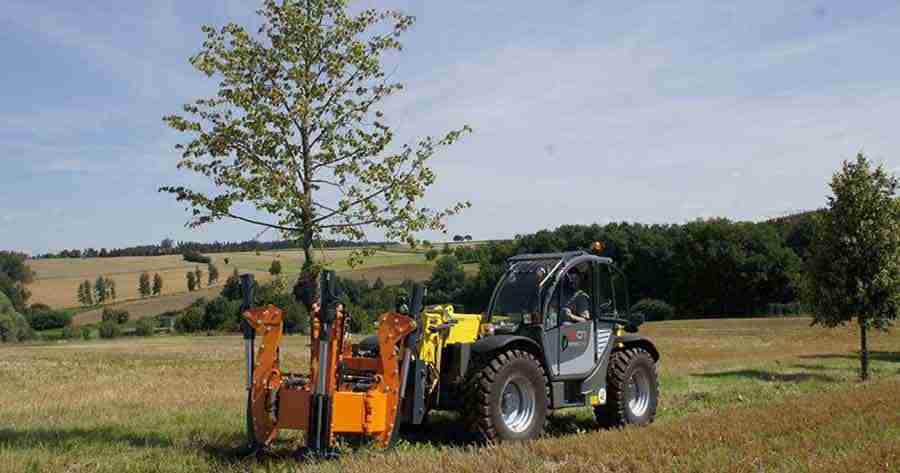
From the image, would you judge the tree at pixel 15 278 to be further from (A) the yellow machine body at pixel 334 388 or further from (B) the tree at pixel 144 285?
(A) the yellow machine body at pixel 334 388

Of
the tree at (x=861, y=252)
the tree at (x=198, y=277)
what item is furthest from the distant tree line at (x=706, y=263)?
the tree at (x=861, y=252)

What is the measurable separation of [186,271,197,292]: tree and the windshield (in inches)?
3058

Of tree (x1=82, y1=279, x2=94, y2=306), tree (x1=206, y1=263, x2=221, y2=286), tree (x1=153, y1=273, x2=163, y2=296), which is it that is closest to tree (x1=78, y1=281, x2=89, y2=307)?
tree (x1=82, y1=279, x2=94, y2=306)

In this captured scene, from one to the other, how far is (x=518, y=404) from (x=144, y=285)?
262ft

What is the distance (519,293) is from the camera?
11.1m

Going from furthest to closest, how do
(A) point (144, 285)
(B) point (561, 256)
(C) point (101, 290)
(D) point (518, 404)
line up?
(A) point (144, 285)
(C) point (101, 290)
(B) point (561, 256)
(D) point (518, 404)

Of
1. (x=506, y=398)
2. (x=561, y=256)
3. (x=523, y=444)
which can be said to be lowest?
(x=523, y=444)

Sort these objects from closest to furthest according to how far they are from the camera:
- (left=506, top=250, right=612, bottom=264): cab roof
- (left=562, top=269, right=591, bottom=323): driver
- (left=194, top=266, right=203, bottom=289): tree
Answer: (left=562, top=269, right=591, bottom=323): driver → (left=506, top=250, right=612, bottom=264): cab roof → (left=194, top=266, right=203, bottom=289): tree

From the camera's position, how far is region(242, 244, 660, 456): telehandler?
337 inches

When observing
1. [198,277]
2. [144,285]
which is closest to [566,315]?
[198,277]

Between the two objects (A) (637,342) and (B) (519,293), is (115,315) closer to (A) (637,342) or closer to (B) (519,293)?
(A) (637,342)

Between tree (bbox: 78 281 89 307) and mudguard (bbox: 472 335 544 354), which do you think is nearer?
mudguard (bbox: 472 335 544 354)

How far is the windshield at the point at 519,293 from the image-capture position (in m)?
10.8

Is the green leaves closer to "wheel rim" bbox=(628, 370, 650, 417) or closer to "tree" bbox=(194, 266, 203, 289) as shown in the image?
"wheel rim" bbox=(628, 370, 650, 417)
